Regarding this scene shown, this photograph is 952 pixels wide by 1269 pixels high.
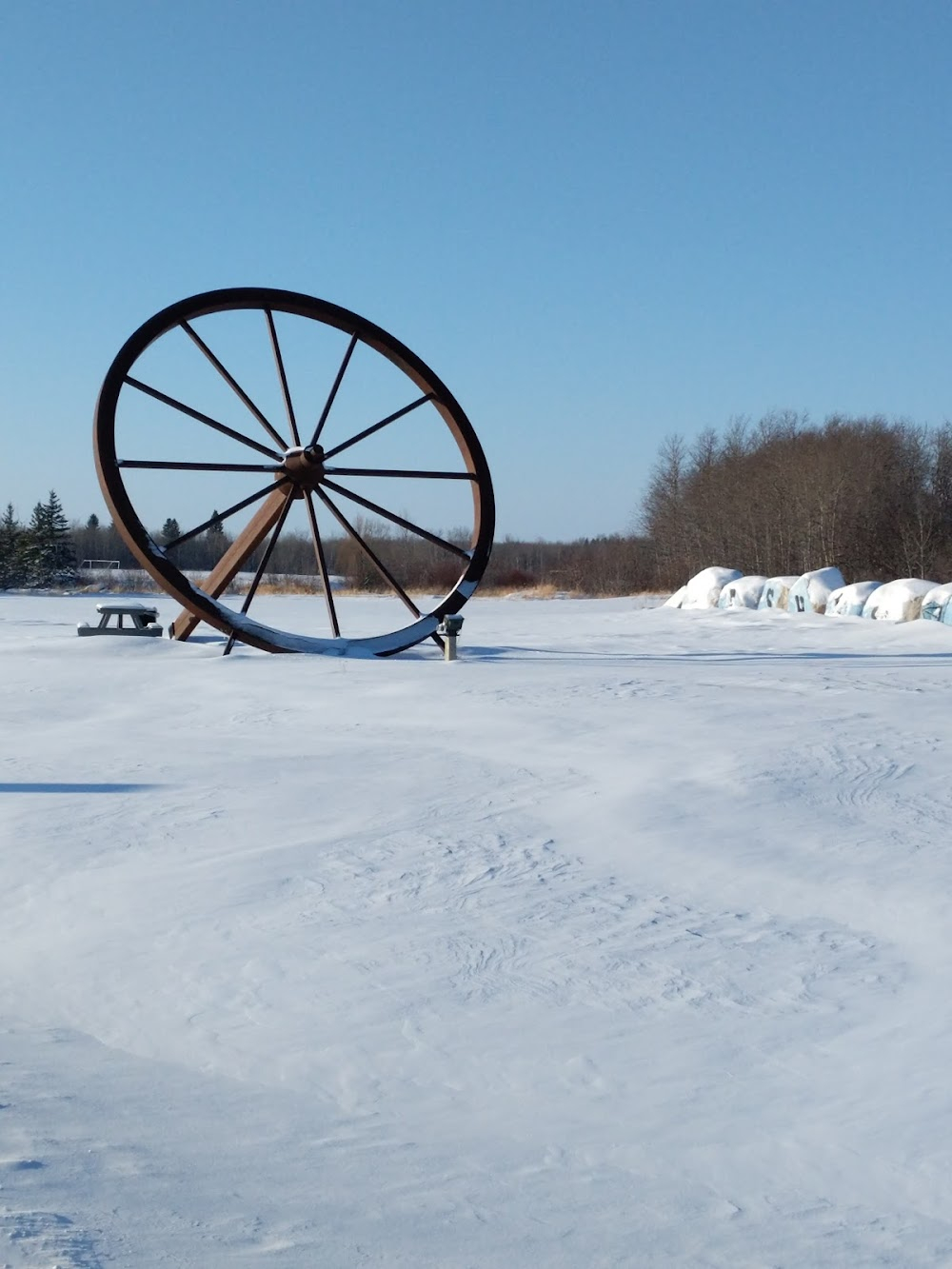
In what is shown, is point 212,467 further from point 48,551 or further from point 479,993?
point 48,551

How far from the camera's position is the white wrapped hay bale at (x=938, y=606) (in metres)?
17.3

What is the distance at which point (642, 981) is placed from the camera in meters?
4.35

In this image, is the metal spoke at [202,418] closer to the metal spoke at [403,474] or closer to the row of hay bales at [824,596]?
the metal spoke at [403,474]

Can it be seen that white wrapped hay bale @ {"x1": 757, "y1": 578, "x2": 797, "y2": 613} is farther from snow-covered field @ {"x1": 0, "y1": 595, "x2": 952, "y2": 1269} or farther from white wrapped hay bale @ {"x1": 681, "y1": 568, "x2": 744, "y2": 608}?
snow-covered field @ {"x1": 0, "y1": 595, "x2": 952, "y2": 1269}

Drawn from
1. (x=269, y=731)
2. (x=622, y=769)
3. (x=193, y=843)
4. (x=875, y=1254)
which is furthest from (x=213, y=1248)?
(x=269, y=731)

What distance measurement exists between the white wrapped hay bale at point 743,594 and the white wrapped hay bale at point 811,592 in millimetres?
1045

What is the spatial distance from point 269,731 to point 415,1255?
6081 mm

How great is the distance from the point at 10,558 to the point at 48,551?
57.0 inches

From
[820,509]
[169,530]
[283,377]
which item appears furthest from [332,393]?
[169,530]

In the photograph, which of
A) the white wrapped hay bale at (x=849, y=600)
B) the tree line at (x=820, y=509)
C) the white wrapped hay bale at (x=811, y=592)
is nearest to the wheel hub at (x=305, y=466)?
the white wrapped hay bale at (x=849, y=600)

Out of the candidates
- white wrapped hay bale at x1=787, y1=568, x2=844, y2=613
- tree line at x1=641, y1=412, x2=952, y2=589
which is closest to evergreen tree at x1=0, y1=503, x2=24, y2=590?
tree line at x1=641, y1=412, x2=952, y2=589

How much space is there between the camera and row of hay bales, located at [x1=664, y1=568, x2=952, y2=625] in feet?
60.0

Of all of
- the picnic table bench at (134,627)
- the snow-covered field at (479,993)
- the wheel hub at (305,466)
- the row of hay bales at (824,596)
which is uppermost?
the wheel hub at (305,466)

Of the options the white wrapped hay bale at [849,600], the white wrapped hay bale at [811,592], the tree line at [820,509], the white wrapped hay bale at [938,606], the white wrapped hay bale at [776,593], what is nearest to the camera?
the white wrapped hay bale at [938,606]
